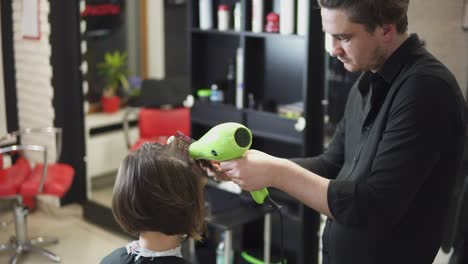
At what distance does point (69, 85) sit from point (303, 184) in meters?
2.80

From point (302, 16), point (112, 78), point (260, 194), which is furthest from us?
point (112, 78)

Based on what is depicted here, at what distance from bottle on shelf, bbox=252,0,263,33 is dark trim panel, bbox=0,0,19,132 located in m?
1.58

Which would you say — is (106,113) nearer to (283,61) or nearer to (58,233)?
(58,233)

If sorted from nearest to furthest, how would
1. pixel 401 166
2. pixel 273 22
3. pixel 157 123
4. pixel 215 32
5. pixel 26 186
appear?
pixel 401 166 → pixel 273 22 → pixel 215 32 → pixel 26 186 → pixel 157 123

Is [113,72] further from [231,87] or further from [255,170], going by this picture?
[255,170]

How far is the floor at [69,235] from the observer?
10.9ft

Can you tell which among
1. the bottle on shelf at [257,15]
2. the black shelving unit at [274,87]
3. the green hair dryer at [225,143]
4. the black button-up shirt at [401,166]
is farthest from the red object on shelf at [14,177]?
the black button-up shirt at [401,166]

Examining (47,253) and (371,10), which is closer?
(371,10)

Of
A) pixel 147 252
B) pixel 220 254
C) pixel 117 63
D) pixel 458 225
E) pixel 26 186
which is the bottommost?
pixel 220 254

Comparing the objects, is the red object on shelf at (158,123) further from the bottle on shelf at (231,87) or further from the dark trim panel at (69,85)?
the bottle on shelf at (231,87)

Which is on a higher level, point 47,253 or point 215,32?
point 215,32

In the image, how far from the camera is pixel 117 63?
416 centimetres

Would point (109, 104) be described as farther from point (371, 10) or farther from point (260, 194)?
point (371, 10)

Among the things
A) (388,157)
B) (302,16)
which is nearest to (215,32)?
(302,16)
